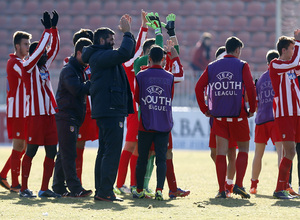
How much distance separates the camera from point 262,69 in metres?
18.6

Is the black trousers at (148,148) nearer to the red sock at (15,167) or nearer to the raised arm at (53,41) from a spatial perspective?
A: the raised arm at (53,41)

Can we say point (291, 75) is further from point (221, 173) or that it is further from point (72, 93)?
point (72, 93)

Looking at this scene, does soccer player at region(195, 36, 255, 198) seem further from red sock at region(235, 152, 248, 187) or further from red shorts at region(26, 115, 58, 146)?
red shorts at region(26, 115, 58, 146)

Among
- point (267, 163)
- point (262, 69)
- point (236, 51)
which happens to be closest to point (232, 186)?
point (236, 51)

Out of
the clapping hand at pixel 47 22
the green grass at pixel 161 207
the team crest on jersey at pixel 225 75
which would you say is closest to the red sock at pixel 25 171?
the green grass at pixel 161 207

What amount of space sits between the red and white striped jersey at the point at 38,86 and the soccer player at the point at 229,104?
178 cm

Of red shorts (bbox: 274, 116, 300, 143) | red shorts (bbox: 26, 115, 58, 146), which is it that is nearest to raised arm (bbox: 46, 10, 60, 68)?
red shorts (bbox: 26, 115, 58, 146)

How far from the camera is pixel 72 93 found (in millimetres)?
6574

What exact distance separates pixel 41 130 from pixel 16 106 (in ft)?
3.32

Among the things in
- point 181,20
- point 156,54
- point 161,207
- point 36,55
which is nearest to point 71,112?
point 36,55

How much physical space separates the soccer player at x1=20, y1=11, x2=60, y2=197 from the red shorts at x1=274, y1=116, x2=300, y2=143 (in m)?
2.66

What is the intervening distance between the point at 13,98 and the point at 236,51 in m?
3.00

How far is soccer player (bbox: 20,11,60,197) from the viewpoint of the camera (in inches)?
265

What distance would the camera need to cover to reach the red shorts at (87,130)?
7285mm
